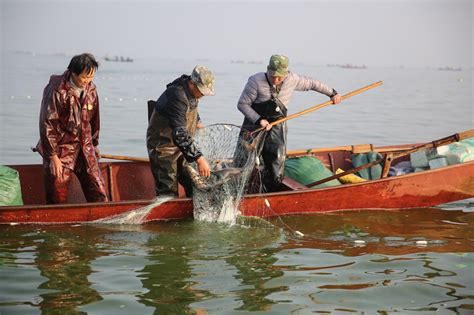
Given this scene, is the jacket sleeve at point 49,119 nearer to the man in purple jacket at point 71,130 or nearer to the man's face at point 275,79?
the man in purple jacket at point 71,130

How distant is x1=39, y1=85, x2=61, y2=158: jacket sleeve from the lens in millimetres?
7254

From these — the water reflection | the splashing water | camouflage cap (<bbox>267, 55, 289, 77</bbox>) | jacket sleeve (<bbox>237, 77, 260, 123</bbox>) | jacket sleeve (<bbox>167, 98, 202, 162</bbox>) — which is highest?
camouflage cap (<bbox>267, 55, 289, 77</bbox>)

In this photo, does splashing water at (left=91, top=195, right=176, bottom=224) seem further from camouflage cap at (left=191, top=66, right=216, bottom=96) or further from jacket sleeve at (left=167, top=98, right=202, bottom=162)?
camouflage cap at (left=191, top=66, right=216, bottom=96)

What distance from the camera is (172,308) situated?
224 inches

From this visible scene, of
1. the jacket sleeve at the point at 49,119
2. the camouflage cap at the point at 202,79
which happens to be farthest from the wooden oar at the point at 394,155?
the jacket sleeve at the point at 49,119

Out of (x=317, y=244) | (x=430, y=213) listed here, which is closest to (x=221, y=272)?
(x=317, y=244)

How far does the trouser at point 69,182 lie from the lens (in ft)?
24.8

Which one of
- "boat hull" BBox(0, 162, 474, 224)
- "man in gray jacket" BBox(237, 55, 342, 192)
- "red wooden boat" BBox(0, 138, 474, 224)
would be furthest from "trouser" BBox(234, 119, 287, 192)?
"boat hull" BBox(0, 162, 474, 224)

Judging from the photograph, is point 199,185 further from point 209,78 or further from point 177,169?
point 209,78

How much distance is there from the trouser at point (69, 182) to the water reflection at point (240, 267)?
35 cm

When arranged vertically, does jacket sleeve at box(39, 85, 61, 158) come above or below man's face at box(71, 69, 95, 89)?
below

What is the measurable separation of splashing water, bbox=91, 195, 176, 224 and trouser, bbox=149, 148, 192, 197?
0.11 meters

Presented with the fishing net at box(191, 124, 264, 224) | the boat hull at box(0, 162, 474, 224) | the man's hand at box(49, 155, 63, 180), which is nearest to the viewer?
the man's hand at box(49, 155, 63, 180)

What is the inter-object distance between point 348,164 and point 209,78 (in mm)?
3851
